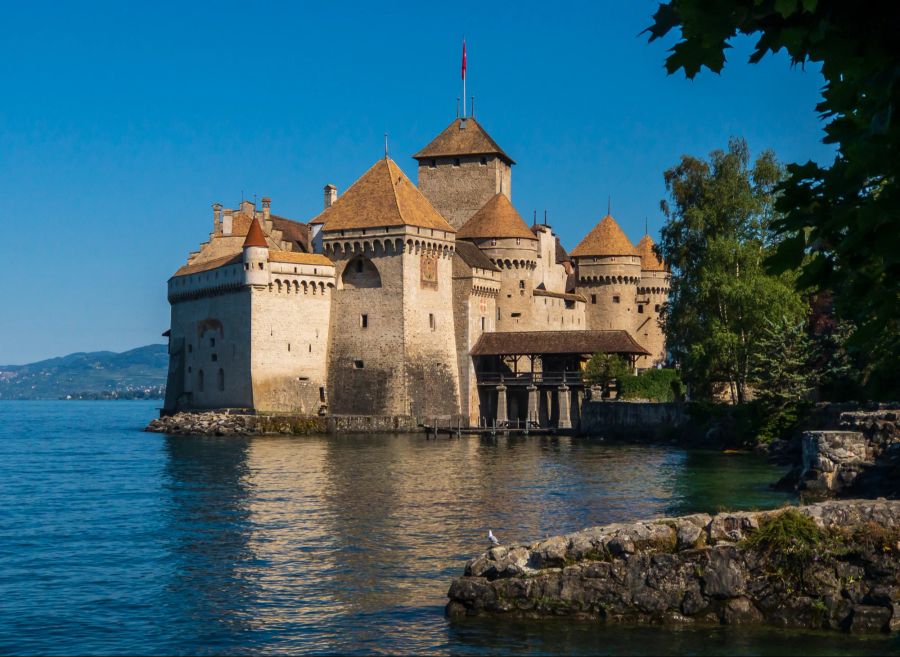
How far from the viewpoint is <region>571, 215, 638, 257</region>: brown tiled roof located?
3009 inches

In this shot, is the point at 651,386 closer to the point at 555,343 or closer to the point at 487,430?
the point at 555,343

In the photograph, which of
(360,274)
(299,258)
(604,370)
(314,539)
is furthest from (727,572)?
(360,274)

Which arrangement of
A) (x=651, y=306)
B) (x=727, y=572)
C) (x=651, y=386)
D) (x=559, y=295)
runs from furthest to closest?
(x=651, y=306) < (x=559, y=295) < (x=651, y=386) < (x=727, y=572)

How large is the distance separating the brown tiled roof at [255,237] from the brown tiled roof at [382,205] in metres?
3.93

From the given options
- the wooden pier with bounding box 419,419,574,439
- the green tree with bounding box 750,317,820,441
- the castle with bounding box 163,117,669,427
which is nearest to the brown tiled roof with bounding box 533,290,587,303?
the castle with bounding box 163,117,669,427

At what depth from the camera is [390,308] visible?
6172 centimetres

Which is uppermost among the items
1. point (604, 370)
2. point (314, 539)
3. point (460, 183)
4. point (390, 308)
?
point (460, 183)

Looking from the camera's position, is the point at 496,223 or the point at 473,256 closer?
the point at 473,256

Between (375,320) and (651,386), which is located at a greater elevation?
(375,320)

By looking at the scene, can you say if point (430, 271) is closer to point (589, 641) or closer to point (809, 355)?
point (809, 355)

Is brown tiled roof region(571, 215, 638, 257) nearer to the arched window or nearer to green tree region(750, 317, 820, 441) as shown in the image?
the arched window

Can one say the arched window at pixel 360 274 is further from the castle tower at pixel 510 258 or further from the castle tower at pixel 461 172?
the castle tower at pixel 461 172

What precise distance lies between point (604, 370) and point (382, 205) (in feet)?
51.1

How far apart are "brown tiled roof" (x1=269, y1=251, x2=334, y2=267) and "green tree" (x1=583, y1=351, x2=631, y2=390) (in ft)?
51.6
